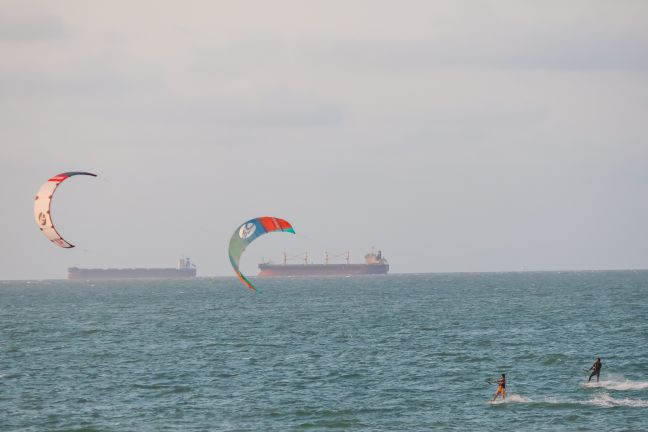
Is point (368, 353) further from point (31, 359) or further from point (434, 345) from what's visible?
point (31, 359)

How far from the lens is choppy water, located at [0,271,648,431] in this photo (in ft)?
139

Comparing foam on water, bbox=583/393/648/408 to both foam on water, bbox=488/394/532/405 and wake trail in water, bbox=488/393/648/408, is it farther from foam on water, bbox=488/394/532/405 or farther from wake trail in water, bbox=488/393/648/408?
foam on water, bbox=488/394/532/405

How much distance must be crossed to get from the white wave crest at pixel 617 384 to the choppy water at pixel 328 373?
0.35 ft

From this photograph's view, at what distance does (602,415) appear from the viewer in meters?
41.7

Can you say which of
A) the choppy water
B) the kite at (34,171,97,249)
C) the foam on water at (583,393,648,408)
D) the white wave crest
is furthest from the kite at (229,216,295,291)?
the foam on water at (583,393,648,408)

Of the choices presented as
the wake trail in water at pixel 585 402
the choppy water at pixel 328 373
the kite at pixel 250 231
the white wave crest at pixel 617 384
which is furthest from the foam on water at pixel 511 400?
the kite at pixel 250 231

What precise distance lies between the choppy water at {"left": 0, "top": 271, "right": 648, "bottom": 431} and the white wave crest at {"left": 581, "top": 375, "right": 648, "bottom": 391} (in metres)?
0.11

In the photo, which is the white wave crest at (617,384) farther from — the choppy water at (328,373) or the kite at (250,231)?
the kite at (250,231)

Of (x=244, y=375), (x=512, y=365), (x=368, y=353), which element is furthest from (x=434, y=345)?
(x=244, y=375)

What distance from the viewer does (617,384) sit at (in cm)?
4928

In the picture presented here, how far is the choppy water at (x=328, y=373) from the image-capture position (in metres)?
42.4

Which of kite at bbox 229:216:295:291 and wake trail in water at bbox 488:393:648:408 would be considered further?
kite at bbox 229:216:295:291

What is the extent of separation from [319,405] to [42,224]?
18.3 meters

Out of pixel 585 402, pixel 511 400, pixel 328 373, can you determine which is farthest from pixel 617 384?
pixel 328 373
